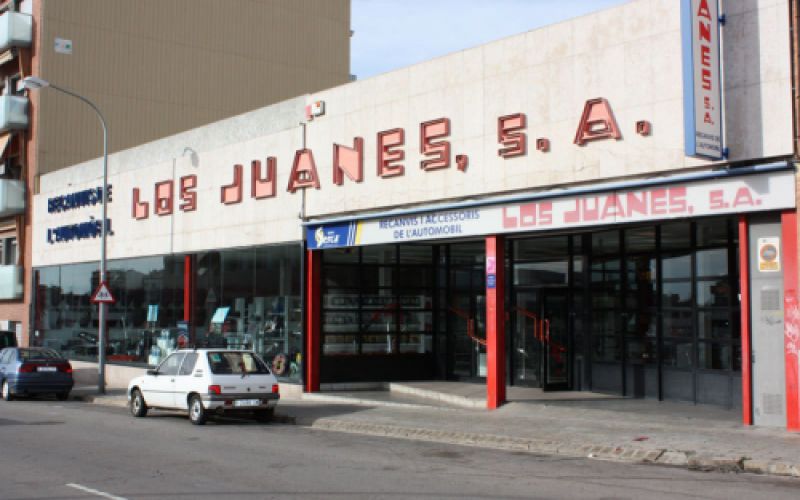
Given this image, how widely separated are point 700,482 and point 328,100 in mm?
14418

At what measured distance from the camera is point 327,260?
75.6ft

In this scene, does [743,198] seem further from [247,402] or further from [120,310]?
[120,310]

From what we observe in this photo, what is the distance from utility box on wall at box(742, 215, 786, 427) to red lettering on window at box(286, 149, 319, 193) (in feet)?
37.5

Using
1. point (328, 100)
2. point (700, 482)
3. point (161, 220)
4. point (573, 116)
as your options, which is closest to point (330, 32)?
point (161, 220)

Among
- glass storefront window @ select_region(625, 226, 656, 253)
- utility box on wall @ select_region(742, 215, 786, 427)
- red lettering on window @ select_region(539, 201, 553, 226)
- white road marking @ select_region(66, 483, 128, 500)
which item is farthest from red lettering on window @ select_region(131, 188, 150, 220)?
utility box on wall @ select_region(742, 215, 786, 427)

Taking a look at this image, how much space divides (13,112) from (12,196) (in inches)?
136

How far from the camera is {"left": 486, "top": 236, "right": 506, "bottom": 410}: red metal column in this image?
1814 cm

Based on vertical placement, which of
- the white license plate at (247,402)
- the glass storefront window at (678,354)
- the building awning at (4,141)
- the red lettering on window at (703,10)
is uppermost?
the building awning at (4,141)

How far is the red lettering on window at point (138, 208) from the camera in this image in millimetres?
29844

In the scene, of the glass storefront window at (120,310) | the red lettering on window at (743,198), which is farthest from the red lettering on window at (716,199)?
the glass storefront window at (120,310)

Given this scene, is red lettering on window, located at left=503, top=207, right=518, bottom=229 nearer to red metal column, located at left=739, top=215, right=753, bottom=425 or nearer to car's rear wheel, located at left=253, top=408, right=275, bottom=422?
red metal column, located at left=739, top=215, right=753, bottom=425

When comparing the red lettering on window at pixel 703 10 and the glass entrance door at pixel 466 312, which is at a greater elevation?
the red lettering on window at pixel 703 10

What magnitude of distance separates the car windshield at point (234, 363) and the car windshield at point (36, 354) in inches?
369

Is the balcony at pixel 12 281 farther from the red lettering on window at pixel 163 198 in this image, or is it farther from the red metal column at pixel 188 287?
the red metal column at pixel 188 287
